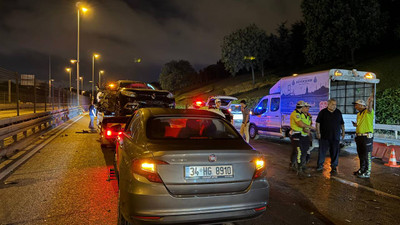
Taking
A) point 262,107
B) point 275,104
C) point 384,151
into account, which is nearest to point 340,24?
point 262,107

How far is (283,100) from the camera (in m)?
11.8

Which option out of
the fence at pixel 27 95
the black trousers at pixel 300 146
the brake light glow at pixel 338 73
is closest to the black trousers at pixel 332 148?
the black trousers at pixel 300 146

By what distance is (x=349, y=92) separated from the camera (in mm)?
11227

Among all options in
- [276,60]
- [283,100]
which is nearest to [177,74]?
[276,60]

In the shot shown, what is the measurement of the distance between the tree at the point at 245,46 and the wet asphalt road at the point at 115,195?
49.0 m

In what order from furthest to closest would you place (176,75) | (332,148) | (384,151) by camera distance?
Answer: 1. (176,75)
2. (384,151)
3. (332,148)

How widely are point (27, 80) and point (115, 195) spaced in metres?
11.0

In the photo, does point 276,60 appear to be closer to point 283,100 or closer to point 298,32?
point 298,32

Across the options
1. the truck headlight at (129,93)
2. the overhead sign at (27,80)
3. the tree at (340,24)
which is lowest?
the truck headlight at (129,93)

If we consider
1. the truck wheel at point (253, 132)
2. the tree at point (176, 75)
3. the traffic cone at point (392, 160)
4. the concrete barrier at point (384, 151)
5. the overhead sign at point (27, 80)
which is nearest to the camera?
the traffic cone at point (392, 160)

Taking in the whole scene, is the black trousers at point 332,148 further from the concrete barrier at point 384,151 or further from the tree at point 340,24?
the tree at point 340,24

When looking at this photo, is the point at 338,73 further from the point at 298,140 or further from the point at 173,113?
the point at 173,113

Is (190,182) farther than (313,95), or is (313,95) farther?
(313,95)

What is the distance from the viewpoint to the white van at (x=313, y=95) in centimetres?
998
